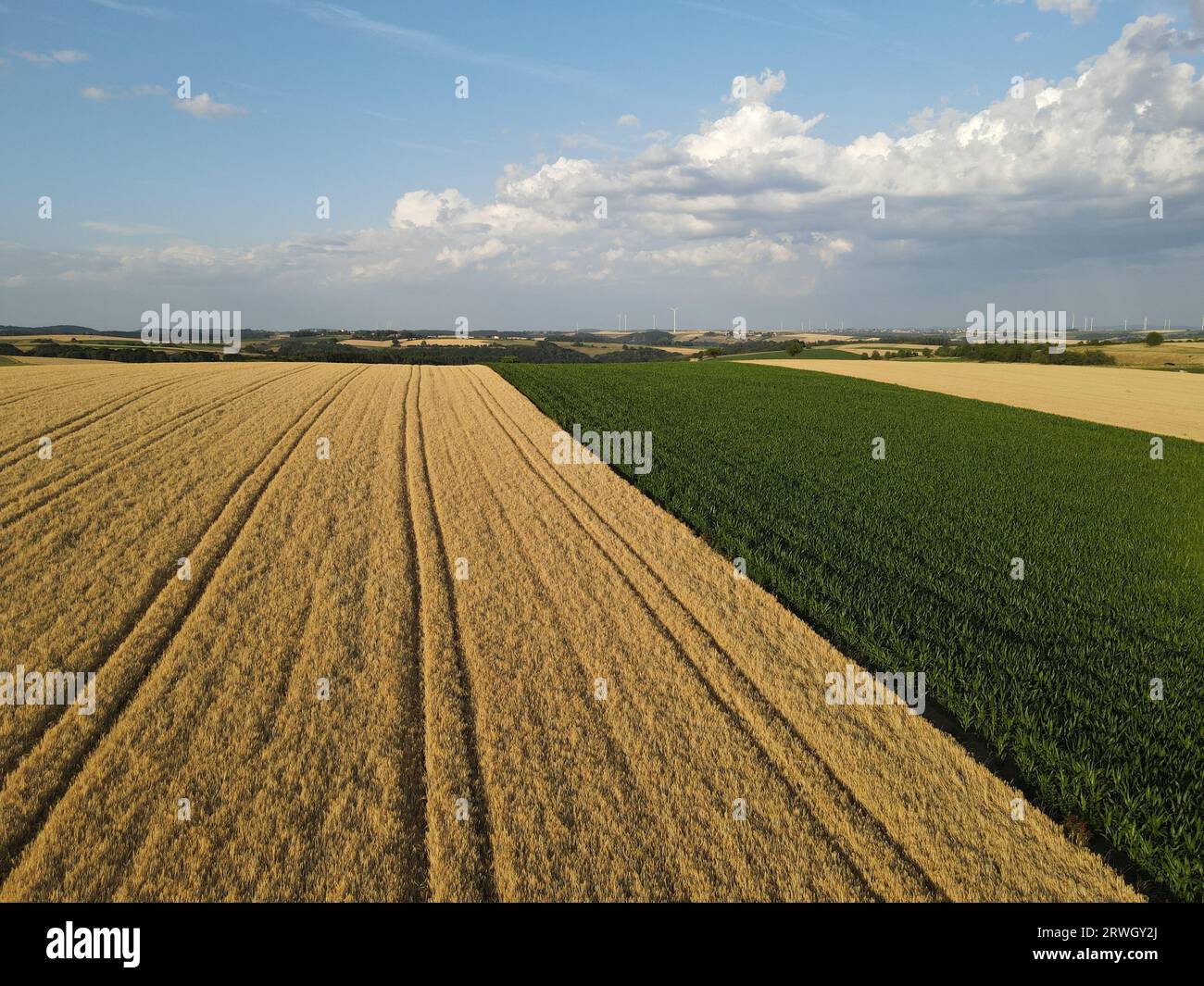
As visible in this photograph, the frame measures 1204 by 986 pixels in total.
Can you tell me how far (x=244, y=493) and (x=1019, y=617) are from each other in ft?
47.0

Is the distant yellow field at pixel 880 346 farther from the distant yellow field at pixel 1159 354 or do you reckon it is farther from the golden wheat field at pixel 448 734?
the golden wheat field at pixel 448 734

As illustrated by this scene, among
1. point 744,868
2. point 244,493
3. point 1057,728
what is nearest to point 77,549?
point 244,493

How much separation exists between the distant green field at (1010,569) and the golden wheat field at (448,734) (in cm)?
61

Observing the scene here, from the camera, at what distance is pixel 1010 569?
33.7 feet

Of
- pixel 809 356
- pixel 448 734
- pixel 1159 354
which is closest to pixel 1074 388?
pixel 1159 354

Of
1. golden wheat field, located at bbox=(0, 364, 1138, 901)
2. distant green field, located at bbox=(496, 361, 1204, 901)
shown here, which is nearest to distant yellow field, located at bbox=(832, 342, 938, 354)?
distant green field, located at bbox=(496, 361, 1204, 901)

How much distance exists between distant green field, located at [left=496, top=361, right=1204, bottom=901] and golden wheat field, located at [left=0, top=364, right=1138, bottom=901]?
0.61 m

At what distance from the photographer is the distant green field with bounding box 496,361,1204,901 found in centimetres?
569

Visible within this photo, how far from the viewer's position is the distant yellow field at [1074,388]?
30.3 meters

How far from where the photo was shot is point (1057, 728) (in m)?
6.13

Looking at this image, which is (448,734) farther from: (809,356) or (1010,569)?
(809,356)

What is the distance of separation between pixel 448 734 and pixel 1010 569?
889 cm

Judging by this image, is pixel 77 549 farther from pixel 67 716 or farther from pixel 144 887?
pixel 144 887

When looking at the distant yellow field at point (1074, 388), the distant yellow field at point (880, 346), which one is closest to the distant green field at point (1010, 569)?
the distant yellow field at point (1074, 388)
